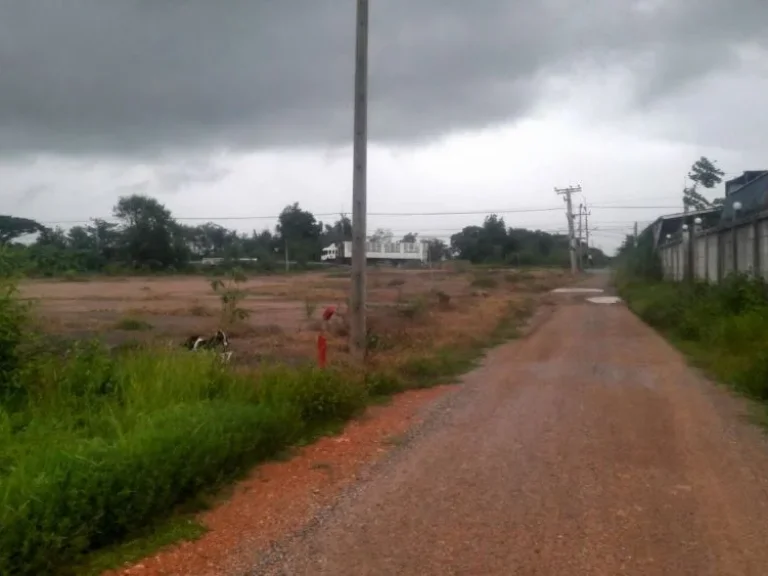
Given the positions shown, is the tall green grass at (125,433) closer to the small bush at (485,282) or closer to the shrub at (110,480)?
the shrub at (110,480)

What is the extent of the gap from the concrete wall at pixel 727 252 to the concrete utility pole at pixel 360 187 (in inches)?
417

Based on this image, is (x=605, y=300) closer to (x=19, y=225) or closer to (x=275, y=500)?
(x=19, y=225)

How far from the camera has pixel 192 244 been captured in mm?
80688

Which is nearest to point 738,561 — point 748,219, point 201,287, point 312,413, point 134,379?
point 312,413

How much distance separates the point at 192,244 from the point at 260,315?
163 feet

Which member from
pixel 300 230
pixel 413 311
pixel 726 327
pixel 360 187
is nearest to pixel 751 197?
pixel 413 311

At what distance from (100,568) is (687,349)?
16.6 m

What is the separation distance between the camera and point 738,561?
20.7 ft

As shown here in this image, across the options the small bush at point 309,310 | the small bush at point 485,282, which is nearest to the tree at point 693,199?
the small bush at point 485,282

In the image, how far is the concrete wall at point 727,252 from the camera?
2278 centimetres

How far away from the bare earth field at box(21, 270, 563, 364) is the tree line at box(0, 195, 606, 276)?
965mm

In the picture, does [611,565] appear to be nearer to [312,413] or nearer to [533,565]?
[533,565]

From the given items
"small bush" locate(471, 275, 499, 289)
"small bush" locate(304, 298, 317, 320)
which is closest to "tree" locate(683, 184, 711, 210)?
"small bush" locate(471, 275, 499, 289)

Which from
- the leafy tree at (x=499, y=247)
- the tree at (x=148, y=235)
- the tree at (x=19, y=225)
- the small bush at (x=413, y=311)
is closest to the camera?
the small bush at (x=413, y=311)
